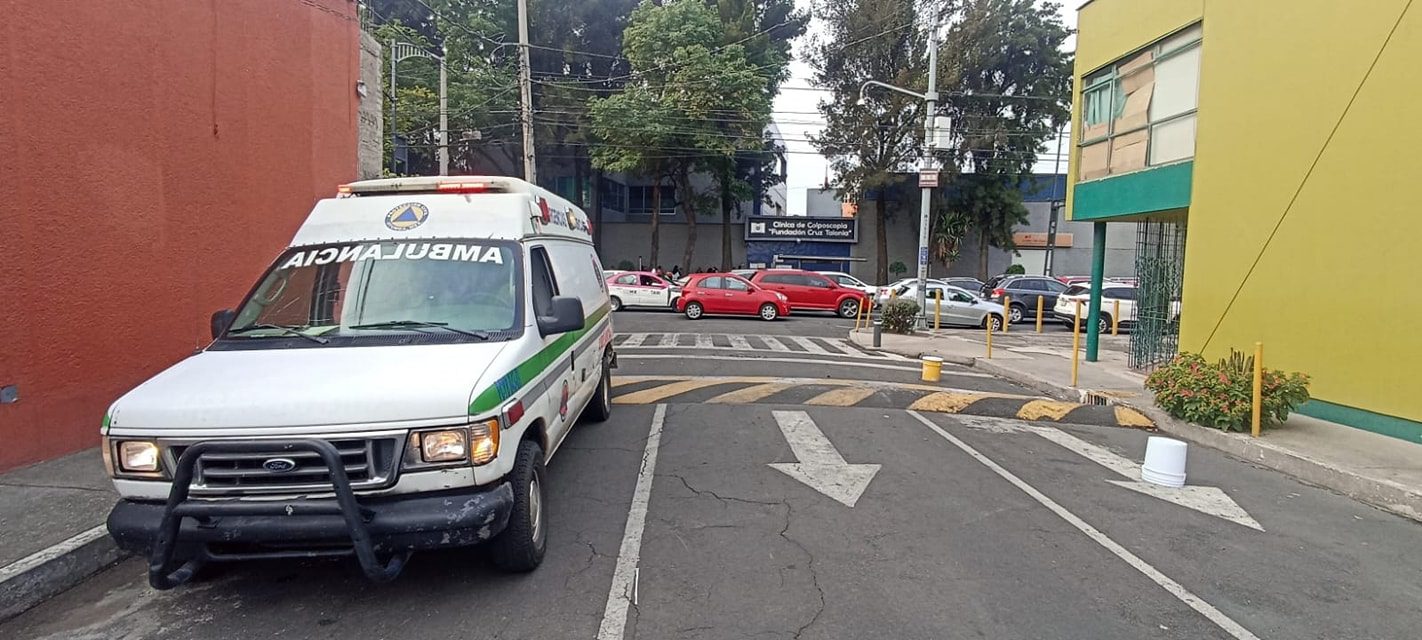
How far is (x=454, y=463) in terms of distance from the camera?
3619 mm

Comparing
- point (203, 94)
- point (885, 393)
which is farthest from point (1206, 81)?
point (203, 94)

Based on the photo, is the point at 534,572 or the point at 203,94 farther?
the point at 203,94

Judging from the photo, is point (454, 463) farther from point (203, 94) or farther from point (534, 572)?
point (203, 94)

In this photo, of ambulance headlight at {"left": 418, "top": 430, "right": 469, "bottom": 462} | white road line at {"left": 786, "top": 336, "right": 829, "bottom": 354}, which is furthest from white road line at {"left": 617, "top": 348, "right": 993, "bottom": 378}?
ambulance headlight at {"left": 418, "top": 430, "right": 469, "bottom": 462}

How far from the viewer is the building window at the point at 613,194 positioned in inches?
1731

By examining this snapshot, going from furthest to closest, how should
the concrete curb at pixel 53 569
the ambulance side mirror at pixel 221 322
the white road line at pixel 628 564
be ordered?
the ambulance side mirror at pixel 221 322 < the concrete curb at pixel 53 569 < the white road line at pixel 628 564

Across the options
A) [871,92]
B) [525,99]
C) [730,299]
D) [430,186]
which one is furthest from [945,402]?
[871,92]

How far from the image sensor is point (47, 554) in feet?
14.1

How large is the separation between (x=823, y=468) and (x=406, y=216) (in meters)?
3.97

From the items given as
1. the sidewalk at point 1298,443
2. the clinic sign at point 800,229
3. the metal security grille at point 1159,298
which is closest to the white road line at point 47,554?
the sidewalk at point 1298,443

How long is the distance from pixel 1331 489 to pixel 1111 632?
14.4 ft

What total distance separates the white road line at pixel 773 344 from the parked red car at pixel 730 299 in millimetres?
5030

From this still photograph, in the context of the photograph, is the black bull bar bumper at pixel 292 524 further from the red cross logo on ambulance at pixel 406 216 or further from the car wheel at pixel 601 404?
the car wheel at pixel 601 404

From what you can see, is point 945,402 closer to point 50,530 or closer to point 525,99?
point 50,530
